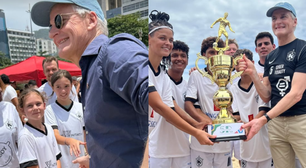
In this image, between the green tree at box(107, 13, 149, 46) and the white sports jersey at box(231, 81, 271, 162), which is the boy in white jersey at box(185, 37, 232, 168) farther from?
the green tree at box(107, 13, 149, 46)

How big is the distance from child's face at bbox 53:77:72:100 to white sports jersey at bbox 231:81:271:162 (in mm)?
1297

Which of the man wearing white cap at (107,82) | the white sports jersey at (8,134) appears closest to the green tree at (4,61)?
the white sports jersey at (8,134)

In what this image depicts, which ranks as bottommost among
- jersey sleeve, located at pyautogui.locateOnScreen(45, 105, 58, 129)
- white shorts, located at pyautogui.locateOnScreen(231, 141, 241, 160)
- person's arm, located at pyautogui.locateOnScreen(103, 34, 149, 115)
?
jersey sleeve, located at pyautogui.locateOnScreen(45, 105, 58, 129)

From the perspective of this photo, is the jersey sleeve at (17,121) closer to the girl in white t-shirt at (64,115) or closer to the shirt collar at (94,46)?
the girl in white t-shirt at (64,115)

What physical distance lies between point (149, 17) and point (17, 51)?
138 cm

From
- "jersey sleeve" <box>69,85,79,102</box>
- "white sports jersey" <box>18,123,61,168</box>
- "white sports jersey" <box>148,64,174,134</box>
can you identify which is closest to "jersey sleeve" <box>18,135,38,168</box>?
"white sports jersey" <box>18,123,61,168</box>

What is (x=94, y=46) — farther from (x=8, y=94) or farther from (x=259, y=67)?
(x=8, y=94)

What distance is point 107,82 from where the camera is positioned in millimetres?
689

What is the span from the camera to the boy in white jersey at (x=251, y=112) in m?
0.69

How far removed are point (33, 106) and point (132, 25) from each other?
1.07 meters

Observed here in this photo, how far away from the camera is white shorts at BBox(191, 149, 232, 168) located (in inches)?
29.1

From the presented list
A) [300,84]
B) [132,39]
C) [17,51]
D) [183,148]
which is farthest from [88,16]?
[17,51]

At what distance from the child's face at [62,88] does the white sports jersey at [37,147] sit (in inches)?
8.6

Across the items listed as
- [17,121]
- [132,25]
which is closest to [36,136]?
[17,121]
